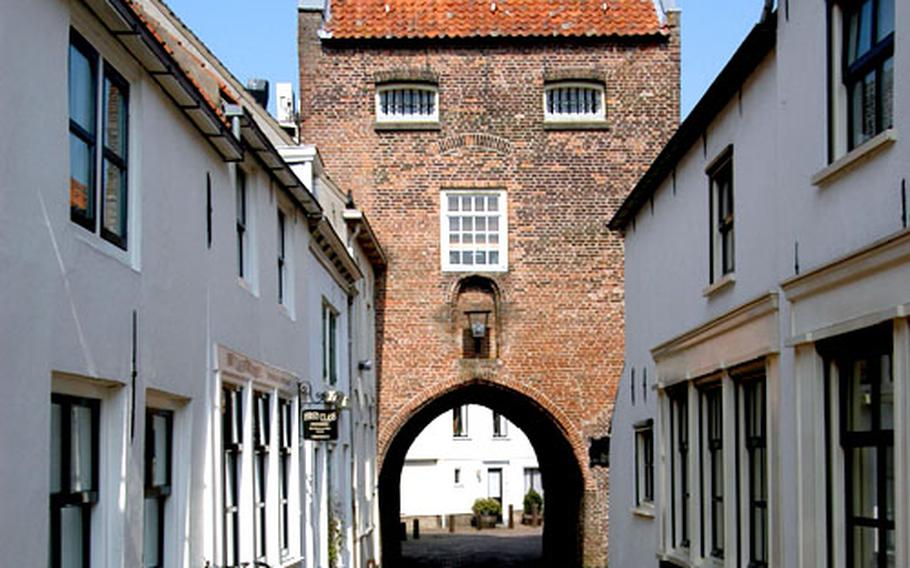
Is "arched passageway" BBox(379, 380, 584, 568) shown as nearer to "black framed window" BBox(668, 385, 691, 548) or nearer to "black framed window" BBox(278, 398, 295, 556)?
"black framed window" BBox(668, 385, 691, 548)

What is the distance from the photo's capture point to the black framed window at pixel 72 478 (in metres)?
7.47

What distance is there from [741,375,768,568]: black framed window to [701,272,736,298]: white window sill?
1.03 m

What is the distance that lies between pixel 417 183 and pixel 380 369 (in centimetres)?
395

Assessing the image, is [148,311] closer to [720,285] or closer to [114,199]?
[114,199]

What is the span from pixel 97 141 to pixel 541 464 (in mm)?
29490

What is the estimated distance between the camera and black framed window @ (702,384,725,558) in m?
14.0

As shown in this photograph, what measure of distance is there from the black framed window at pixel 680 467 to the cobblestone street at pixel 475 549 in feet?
68.0

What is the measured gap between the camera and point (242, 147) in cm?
1239

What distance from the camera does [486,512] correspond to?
55156 mm

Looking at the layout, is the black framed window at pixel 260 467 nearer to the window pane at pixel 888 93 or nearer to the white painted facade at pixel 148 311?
the white painted facade at pixel 148 311

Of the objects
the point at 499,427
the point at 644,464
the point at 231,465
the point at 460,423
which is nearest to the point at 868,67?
the point at 231,465

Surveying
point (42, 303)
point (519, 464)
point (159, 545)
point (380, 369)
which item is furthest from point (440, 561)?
point (42, 303)

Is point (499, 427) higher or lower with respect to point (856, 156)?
lower

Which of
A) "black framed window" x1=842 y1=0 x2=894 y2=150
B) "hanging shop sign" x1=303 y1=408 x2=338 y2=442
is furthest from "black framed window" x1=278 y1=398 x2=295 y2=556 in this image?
"black framed window" x1=842 y1=0 x2=894 y2=150
